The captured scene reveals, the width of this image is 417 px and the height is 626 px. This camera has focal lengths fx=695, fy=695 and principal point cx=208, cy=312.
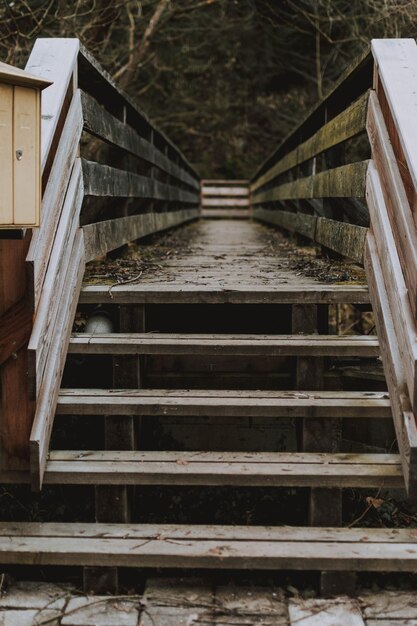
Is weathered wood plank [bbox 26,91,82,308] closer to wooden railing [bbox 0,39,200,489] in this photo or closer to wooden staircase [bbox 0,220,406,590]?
wooden railing [bbox 0,39,200,489]

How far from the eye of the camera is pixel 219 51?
1914 cm

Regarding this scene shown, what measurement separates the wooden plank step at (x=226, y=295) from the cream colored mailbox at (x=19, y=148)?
88cm

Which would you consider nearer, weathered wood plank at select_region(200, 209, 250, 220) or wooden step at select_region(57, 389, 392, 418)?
wooden step at select_region(57, 389, 392, 418)

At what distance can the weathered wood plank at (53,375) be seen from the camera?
2420 mm

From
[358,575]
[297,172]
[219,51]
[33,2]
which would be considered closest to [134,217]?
[297,172]

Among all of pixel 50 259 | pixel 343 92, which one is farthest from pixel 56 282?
pixel 343 92

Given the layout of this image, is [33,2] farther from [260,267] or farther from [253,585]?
[253,585]

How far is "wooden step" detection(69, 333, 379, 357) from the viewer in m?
2.93

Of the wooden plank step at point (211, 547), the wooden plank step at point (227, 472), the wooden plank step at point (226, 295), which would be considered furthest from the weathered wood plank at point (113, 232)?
the wooden plank step at point (211, 547)

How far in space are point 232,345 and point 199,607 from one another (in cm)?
110

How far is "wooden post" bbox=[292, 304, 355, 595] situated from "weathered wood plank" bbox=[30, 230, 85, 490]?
987 mm

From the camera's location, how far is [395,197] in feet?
8.84

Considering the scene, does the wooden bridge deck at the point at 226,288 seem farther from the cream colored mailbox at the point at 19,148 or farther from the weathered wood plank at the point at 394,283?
the cream colored mailbox at the point at 19,148

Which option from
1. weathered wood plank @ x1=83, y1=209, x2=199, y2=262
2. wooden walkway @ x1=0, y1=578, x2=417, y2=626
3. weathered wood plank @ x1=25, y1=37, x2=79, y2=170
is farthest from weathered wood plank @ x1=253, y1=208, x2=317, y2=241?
wooden walkway @ x1=0, y1=578, x2=417, y2=626
